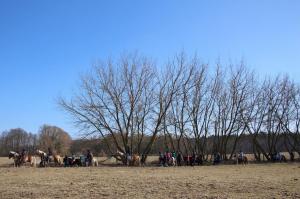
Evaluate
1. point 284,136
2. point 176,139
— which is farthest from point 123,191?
point 284,136

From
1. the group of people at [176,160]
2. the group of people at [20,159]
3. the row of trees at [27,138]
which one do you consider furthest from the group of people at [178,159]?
the row of trees at [27,138]

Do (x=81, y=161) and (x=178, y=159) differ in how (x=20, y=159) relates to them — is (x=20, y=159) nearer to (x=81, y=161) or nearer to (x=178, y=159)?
(x=81, y=161)

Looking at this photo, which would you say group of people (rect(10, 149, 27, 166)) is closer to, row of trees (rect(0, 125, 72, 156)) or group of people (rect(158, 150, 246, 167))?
group of people (rect(158, 150, 246, 167))

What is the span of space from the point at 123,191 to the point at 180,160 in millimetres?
26621

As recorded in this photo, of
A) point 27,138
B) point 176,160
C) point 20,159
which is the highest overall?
point 27,138

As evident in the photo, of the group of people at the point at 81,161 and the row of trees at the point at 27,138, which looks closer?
the group of people at the point at 81,161

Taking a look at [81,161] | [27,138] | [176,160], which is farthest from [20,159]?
[27,138]

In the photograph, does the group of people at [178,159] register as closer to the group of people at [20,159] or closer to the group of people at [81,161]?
the group of people at [81,161]

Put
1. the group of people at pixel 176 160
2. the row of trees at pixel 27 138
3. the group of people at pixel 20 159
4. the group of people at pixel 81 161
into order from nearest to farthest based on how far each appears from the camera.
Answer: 1. the group of people at pixel 20 159
2. the group of people at pixel 81 161
3. the group of people at pixel 176 160
4. the row of trees at pixel 27 138

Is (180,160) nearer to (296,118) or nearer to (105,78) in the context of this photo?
(105,78)

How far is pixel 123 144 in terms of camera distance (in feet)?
140

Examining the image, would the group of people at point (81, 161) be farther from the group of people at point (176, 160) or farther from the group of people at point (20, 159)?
the group of people at point (176, 160)

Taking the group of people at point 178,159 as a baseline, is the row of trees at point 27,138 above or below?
above

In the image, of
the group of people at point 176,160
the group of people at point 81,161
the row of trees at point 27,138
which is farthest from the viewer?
the row of trees at point 27,138
